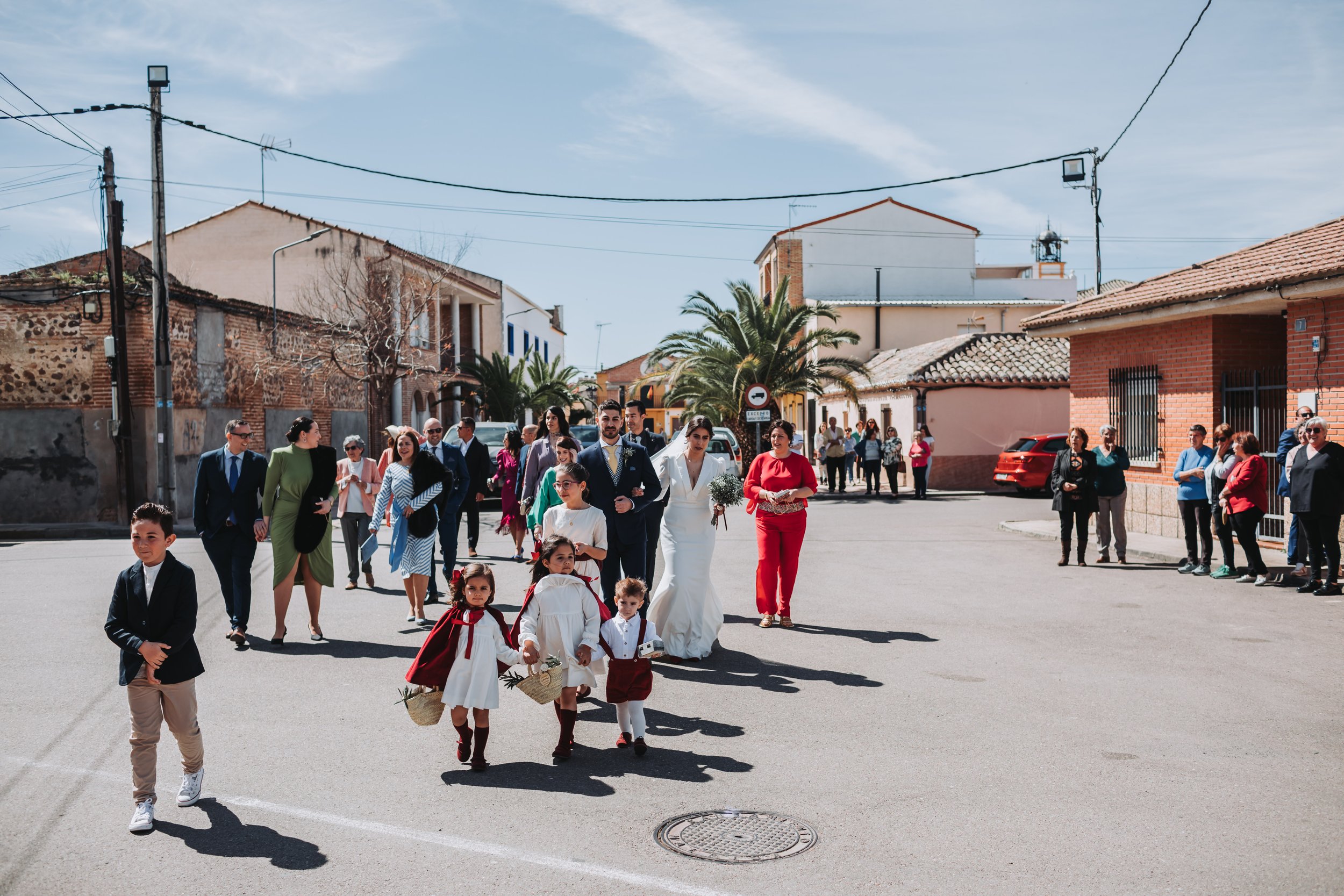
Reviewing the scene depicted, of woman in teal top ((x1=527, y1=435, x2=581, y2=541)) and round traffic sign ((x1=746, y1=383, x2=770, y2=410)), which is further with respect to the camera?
round traffic sign ((x1=746, y1=383, x2=770, y2=410))

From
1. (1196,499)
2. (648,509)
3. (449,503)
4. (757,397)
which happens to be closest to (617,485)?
(648,509)

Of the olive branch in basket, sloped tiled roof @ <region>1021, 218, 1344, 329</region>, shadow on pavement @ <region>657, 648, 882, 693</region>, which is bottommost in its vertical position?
shadow on pavement @ <region>657, 648, 882, 693</region>

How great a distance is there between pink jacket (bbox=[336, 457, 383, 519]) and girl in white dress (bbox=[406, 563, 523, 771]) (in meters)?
6.65

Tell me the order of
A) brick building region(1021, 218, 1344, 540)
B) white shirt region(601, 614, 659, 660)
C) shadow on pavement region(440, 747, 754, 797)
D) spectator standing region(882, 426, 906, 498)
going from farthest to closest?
spectator standing region(882, 426, 906, 498) → brick building region(1021, 218, 1344, 540) → white shirt region(601, 614, 659, 660) → shadow on pavement region(440, 747, 754, 797)

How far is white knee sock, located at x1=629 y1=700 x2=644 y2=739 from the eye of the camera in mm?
5824

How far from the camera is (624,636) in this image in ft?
19.4

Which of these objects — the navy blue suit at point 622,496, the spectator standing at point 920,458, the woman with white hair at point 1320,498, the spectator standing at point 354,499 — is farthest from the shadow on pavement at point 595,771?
the spectator standing at point 920,458

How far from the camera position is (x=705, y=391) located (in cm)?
3075

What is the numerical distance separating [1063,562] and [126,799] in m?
11.3

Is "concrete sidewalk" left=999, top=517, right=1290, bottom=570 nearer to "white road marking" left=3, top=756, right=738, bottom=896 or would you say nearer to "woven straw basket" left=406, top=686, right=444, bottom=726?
"woven straw basket" left=406, top=686, right=444, bottom=726

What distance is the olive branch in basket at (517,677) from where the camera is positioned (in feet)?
18.9

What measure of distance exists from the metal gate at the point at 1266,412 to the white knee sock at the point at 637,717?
11448mm

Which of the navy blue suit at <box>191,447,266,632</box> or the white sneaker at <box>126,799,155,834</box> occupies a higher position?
the navy blue suit at <box>191,447,266,632</box>

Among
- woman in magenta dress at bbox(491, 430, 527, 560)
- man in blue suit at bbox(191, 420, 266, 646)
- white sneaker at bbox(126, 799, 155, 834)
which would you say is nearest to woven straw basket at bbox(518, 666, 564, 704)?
white sneaker at bbox(126, 799, 155, 834)
